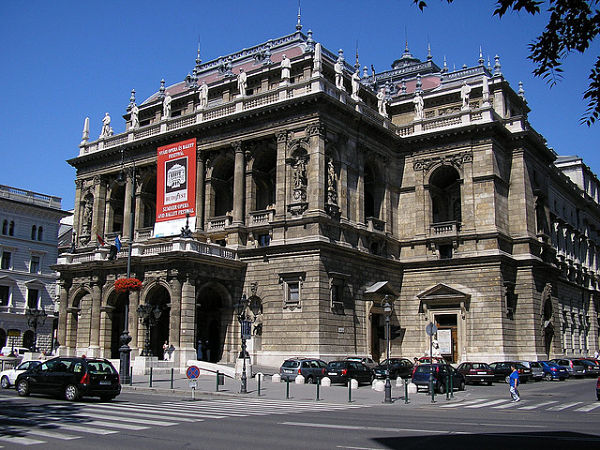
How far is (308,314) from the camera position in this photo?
42562 mm

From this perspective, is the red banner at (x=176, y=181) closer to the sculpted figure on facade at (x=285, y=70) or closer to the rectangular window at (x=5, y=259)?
the sculpted figure on facade at (x=285, y=70)

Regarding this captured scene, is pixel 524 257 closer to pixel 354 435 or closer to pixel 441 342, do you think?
pixel 441 342

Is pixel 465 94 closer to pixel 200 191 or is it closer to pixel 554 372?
pixel 554 372

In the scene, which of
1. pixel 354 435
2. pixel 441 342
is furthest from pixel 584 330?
pixel 354 435

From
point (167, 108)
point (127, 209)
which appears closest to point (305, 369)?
point (127, 209)

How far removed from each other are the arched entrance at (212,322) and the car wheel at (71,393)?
72.3ft

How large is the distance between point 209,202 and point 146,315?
510 inches

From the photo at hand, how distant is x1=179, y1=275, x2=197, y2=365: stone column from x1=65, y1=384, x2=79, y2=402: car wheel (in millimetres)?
17213

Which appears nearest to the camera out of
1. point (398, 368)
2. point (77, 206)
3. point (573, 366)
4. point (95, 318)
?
point (398, 368)

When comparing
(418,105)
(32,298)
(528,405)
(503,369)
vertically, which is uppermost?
(418,105)

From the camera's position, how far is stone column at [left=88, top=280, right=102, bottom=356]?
47.6 meters

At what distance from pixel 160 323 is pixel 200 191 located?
1049 cm

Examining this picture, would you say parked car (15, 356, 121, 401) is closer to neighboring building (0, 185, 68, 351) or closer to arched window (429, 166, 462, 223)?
arched window (429, 166, 462, 223)

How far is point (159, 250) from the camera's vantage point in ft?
146
